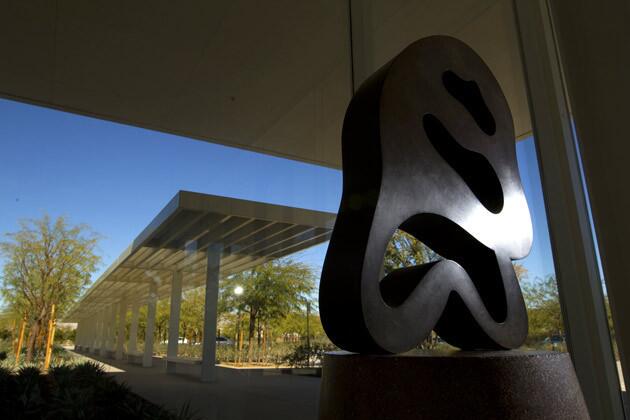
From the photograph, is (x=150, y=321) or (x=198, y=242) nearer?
(x=150, y=321)

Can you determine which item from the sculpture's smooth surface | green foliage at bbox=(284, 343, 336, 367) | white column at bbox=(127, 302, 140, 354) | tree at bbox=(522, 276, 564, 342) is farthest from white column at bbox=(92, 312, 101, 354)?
tree at bbox=(522, 276, 564, 342)

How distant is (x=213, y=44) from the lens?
2881 millimetres

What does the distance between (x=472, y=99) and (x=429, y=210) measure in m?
0.55

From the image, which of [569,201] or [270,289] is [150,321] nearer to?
[270,289]

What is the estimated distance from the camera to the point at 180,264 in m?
2.44

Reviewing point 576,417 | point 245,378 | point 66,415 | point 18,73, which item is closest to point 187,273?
point 245,378

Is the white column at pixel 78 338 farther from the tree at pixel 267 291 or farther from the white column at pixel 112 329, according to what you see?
the tree at pixel 267 291

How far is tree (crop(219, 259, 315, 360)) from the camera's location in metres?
2.45

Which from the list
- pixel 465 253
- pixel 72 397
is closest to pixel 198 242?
pixel 72 397

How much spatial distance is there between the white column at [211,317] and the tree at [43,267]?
58 cm

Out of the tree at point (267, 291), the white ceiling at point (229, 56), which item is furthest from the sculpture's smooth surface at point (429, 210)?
the tree at point (267, 291)

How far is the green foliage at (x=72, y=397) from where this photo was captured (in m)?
1.99

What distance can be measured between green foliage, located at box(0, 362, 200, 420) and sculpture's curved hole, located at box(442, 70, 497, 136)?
75.0 inches

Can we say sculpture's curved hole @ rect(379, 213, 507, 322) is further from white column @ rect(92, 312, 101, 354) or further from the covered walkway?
white column @ rect(92, 312, 101, 354)
